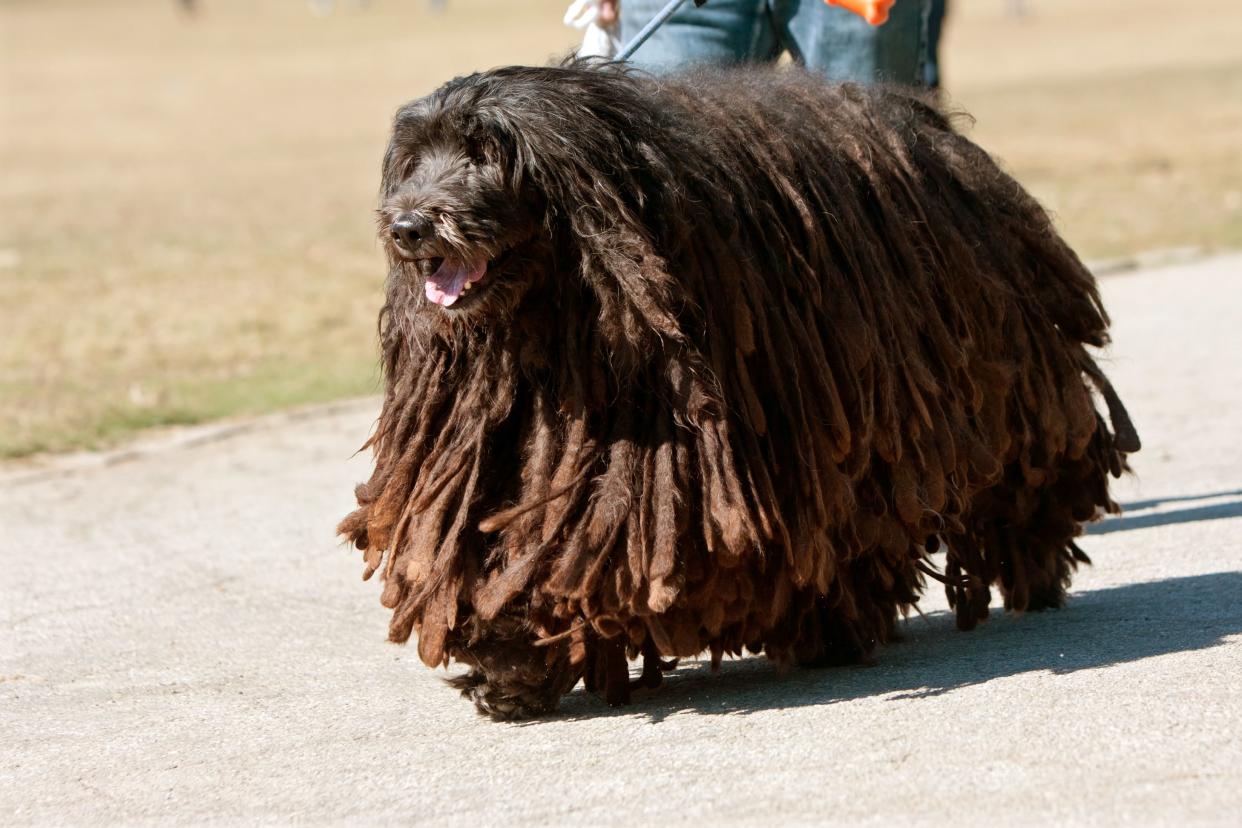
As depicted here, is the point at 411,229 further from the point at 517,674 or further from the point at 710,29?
the point at 710,29

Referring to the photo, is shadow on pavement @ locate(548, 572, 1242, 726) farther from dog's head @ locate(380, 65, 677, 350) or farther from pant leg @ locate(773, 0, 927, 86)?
pant leg @ locate(773, 0, 927, 86)

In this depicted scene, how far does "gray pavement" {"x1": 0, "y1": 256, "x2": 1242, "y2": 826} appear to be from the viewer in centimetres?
378

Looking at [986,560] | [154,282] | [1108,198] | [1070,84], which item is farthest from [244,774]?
[1070,84]

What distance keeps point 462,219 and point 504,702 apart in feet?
3.93

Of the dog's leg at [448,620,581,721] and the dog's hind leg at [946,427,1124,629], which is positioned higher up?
the dog's hind leg at [946,427,1124,629]

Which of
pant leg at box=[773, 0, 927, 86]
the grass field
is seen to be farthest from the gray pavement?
the grass field

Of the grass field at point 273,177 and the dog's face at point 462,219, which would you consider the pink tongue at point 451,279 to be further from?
the grass field at point 273,177

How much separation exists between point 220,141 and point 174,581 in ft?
79.1

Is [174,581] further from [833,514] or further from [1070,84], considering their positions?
[1070,84]

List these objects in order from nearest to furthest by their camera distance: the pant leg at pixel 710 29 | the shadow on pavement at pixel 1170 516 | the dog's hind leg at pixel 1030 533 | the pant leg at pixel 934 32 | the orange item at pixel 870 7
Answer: the dog's hind leg at pixel 1030 533, the orange item at pixel 870 7, the pant leg at pixel 710 29, the shadow on pavement at pixel 1170 516, the pant leg at pixel 934 32

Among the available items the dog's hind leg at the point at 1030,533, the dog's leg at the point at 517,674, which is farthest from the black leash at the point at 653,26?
the dog's leg at the point at 517,674

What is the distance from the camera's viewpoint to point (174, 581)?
6539mm

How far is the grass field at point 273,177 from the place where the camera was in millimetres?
11211

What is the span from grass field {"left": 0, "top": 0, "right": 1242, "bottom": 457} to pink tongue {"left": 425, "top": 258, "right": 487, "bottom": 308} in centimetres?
377
